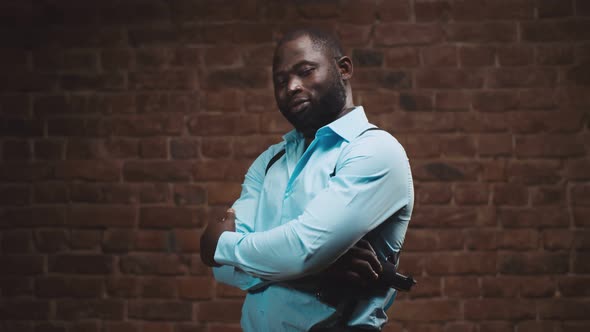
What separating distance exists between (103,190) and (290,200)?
4.93 ft

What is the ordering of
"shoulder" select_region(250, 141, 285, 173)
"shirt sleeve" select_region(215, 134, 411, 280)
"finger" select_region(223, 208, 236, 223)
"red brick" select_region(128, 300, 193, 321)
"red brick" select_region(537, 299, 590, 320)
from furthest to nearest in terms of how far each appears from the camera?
"red brick" select_region(128, 300, 193, 321)
"red brick" select_region(537, 299, 590, 320)
"shoulder" select_region(250, 141, 285, 173)
"finger" select_region(223, 208, 236, 223)
"shirt sleeve" select_region(215, 134, 411, 280)

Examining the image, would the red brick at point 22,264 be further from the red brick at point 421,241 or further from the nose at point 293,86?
the nose at point 293,86

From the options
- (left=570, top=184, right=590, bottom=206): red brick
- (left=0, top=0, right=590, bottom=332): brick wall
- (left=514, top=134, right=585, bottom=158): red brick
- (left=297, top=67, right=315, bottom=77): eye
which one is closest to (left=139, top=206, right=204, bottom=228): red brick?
(left=0, top=0, right=590, bottom=332): brick wall

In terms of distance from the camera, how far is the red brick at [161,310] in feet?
8.46

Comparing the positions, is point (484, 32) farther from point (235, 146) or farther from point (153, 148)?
point (153, 148)

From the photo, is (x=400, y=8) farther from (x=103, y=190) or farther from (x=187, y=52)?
(x=103, y=190)

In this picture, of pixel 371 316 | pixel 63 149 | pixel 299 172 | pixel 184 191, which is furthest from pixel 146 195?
pixel 371 316

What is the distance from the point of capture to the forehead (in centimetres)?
142

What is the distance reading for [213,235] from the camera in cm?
143

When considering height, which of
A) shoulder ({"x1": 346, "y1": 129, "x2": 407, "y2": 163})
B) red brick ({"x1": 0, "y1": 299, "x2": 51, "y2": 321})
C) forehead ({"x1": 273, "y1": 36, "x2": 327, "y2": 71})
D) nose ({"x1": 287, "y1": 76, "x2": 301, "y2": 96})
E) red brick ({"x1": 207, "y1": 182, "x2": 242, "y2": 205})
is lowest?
red brick ({"x1": 0, "y1": 299, "x2": 51, "y2": 321})

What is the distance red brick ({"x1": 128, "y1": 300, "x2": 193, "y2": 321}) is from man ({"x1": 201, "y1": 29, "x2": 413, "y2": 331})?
1.14 metres

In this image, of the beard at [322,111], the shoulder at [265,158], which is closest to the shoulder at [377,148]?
the beard at [322,111]

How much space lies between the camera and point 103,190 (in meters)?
2.63

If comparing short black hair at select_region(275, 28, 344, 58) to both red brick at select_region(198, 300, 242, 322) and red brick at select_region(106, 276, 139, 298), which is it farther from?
red brick at select_region(106, 276, 139, 298)
